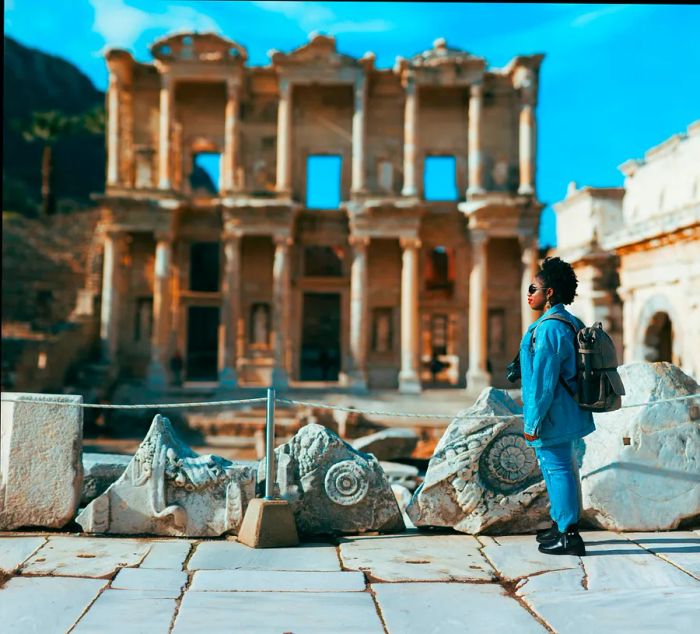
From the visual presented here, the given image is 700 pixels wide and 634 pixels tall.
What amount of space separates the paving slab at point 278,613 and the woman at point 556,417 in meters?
1.39

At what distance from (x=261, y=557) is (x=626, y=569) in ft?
6.86

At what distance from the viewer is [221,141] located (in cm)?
2517

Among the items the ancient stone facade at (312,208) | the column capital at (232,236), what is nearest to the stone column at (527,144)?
the ancient stone facade at (312,208)

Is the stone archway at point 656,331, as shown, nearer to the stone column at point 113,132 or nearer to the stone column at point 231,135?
the stone column at point 231,135

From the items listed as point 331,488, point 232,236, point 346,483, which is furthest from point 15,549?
point 232,236

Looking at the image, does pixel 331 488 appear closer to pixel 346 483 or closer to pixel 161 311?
pixel 346 483

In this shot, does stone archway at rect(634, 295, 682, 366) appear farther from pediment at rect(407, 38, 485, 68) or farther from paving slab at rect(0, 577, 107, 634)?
pediment at rect(407, 38, 485, 68)

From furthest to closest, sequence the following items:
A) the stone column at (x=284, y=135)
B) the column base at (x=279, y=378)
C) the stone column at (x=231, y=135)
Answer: the stone column at (x=231, y=135), the stone column at (x=284, y=135), the column base at (x=279, y=378)

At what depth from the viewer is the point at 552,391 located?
4477 mm

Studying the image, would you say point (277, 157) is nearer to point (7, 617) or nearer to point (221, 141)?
point (221, 141)

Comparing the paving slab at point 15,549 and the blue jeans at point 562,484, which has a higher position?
the blue jeans at point 562,484

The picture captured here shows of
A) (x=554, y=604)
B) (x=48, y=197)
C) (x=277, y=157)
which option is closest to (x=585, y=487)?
A: (x=554, y=604)

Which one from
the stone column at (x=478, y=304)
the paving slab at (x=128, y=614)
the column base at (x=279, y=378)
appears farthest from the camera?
the stone column at (x=478, y=304)

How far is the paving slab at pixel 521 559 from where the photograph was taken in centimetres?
424
